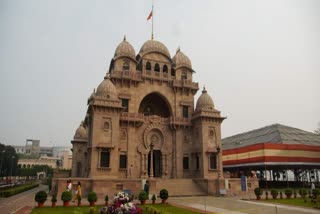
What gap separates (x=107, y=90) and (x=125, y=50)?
28.6 ft

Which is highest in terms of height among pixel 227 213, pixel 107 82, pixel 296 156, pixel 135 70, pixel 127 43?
pixel 127 43

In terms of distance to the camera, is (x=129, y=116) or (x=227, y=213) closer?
(x=227, y=213)

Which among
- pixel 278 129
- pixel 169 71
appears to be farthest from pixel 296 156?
pixel 169 71

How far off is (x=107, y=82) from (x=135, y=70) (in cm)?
600

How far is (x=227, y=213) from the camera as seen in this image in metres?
18.2

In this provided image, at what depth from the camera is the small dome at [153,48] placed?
42688 millimetres

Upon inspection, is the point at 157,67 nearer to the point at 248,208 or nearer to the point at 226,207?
the point at 226,207

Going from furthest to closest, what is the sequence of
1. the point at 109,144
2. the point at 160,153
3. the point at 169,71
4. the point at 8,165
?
the point at 8,165, the point at 169,71, the point at 160,153, the point at 109,144

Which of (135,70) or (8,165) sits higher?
(135,70)

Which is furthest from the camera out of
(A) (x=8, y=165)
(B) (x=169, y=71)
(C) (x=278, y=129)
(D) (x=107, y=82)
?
(A) (x=8, y=165)

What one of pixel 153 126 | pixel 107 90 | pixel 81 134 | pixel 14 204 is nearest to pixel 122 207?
pixel 14 204

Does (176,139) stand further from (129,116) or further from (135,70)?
(135,70)

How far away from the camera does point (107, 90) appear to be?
35.1m

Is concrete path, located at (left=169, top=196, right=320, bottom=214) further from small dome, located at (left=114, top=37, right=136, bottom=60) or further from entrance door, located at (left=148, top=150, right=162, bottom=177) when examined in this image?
small dome, located at (left=114, top=37, right=136, bottom=60)
